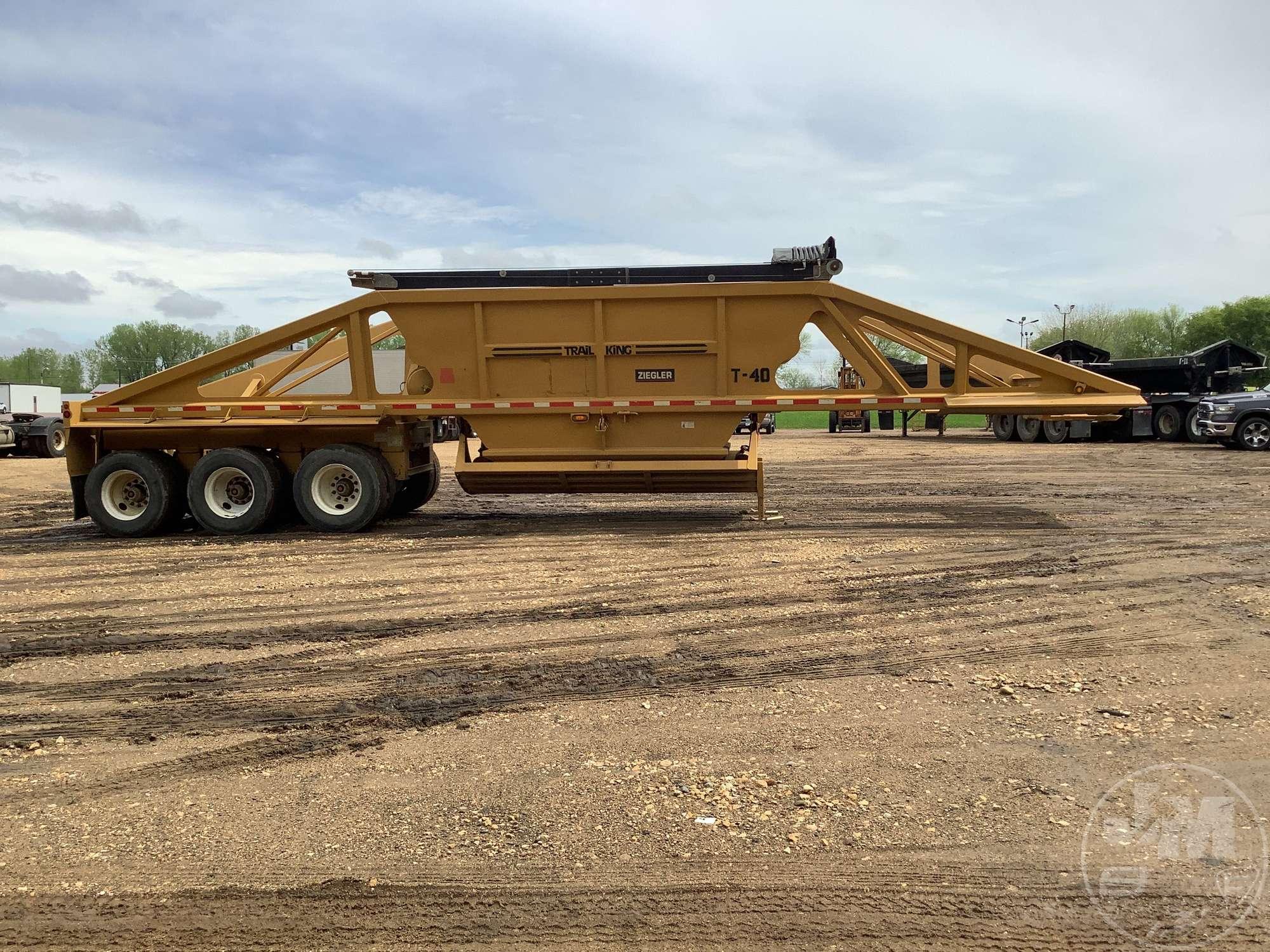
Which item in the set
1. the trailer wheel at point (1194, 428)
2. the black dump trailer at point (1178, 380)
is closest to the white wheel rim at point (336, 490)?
the trailer wheel at point (1194, 428)

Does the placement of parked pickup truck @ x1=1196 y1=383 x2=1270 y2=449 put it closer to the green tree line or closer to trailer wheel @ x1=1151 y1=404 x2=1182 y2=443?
trailer wheel @ x1=1151 y1=404 x2=1182 y2=443

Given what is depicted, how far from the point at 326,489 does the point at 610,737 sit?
757cm

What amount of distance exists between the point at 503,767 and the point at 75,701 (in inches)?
104

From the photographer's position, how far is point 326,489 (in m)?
10.8

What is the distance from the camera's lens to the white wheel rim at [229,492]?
1072cm

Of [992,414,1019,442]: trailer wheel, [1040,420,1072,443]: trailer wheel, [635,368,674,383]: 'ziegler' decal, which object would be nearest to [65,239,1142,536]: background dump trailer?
[635,368,674,383]: 'ziegler' decal

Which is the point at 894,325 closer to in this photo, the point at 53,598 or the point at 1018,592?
the point at 1018,592

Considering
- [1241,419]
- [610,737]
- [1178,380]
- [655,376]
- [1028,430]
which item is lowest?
[610,737]

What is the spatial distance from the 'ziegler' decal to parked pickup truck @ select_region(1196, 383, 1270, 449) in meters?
17.9

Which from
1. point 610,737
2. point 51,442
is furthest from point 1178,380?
point 51,442

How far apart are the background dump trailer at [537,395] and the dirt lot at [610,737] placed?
1915 mm

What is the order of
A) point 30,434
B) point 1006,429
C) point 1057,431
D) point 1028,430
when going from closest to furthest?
point 30,434, point 1057,431, point 1028,430, point 1006,429

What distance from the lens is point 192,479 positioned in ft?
35.1

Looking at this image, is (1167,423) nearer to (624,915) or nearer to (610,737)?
(610,737)
